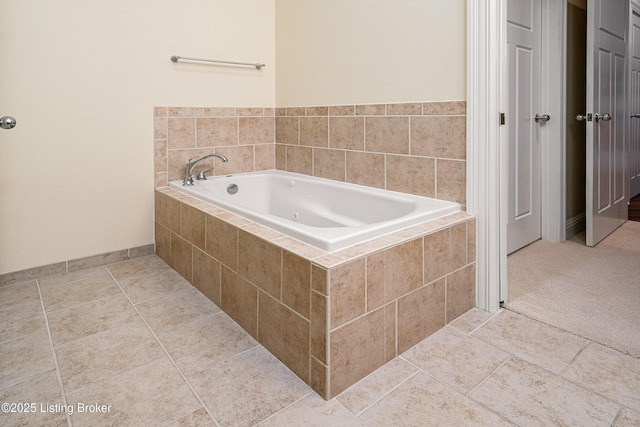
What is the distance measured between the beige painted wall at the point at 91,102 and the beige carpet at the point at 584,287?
2.21 meters

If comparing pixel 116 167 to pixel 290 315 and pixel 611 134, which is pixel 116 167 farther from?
pixel 611 134

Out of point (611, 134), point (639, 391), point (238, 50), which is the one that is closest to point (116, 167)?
point (238, 50)

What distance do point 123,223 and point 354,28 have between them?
1824 mm

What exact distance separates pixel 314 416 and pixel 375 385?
25 cm

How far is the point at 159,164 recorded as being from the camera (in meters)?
2.71

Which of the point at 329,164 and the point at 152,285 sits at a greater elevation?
the point at 329,164

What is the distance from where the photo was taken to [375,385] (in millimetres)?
1391

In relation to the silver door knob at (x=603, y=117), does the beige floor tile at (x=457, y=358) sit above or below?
below

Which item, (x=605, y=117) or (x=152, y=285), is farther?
(x=605, y=117)

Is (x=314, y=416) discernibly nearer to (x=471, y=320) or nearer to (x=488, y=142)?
(x=471, y=320)

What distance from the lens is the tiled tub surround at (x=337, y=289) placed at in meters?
1.33

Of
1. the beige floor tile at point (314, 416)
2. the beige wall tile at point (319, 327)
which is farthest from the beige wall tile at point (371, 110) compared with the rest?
the beige floor tile at point (314, 416)

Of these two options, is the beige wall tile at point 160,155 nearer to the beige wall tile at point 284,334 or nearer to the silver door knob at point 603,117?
the beige wall tile at point 284,334

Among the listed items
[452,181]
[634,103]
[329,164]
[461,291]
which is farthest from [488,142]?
[634,103]
